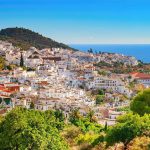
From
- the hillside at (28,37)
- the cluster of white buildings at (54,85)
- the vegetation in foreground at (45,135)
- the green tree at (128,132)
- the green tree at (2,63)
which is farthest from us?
the hillside at (28,37)

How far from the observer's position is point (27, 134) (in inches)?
581

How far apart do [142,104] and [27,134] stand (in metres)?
14.7

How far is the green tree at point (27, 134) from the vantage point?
1455 cm

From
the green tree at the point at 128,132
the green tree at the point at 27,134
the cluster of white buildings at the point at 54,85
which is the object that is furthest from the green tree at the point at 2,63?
the green tree at the point at 27,134

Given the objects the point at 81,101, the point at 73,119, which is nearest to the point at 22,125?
the point at 73,119

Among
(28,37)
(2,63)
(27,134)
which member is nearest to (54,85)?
(2,63)

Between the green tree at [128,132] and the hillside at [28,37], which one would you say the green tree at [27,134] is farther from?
the hillside at [28,37]

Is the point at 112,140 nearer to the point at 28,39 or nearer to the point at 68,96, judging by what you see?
the point at 68,96

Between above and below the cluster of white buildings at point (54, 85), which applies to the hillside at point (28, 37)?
above

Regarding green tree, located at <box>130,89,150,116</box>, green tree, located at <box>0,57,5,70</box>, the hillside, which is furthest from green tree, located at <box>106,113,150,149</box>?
the hillside

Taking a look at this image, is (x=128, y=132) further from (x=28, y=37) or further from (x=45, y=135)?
(x=28, y=37)

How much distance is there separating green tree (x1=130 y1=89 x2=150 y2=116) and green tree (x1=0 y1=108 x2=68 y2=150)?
12.4 meters

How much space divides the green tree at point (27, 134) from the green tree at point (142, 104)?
1237 centimetres

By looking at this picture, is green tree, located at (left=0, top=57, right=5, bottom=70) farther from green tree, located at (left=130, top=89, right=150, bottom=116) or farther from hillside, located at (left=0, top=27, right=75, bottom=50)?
hillside, located at (left=0, top=27, right=75, bottom=50)
